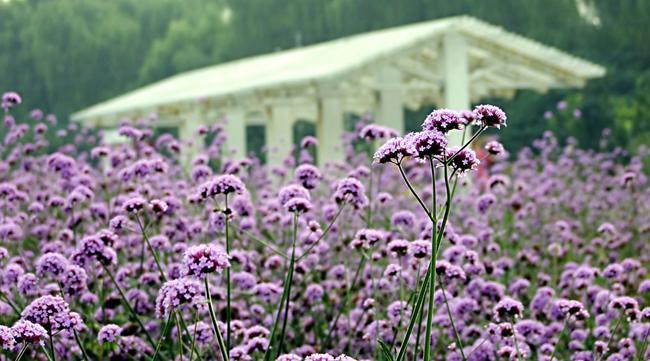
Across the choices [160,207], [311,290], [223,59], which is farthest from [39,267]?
[223,59]

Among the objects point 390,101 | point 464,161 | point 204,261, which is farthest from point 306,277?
point 390,101

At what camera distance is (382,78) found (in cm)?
1881

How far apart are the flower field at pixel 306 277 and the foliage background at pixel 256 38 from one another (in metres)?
22.3

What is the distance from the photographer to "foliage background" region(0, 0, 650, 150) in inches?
1423

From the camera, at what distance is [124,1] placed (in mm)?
64562

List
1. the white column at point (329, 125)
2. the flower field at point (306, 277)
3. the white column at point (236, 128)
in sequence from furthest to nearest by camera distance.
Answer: the white column at point (236, 128)
the white column at point (329, 125)
the flower field at point (306, 277)

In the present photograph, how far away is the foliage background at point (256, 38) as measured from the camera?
36156 millimetres

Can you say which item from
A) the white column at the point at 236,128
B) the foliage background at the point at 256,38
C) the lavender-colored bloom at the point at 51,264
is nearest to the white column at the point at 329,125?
the white column at the point at 236,128

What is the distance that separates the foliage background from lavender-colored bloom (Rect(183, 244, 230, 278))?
25.8 m

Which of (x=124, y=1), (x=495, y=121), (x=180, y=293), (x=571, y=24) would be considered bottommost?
(x=180, y=293)

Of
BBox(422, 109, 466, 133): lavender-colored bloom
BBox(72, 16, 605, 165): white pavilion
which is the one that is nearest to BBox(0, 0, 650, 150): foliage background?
BBox(72, 16, 605, 165): white pavilion

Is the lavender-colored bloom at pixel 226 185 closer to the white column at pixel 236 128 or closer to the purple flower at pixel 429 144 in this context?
the purple flower at pixel 429 144

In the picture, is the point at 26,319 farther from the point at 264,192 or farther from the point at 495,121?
the point at 264,192

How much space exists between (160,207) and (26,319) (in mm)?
893
